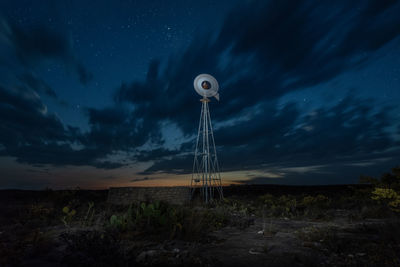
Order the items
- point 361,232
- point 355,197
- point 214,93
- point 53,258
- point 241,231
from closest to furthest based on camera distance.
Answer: point 53,258, point 361,232, point 241,231, point 355,197, point 214,93

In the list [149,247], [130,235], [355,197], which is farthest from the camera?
[355,197]

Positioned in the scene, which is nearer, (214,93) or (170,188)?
(170,188)

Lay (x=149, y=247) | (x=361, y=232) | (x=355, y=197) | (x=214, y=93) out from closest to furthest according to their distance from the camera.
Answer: (x=149, y=247) < (x=361, y=232) < (x=355, y=197) < (x=214, y=93)

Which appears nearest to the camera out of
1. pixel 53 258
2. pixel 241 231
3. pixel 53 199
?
pixel 53 258

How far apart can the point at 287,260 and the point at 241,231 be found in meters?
3.27

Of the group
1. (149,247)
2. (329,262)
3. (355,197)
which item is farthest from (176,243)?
(355,197)

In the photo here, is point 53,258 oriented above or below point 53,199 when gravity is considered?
below

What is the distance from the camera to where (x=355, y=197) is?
46.5 feet

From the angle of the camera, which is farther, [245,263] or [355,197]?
[355,197]

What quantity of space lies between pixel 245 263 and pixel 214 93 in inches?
620

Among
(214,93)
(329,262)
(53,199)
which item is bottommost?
(329,262)

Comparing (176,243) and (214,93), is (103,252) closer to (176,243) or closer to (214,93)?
(176,243)

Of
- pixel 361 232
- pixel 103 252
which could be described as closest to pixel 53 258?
pixel 103 252

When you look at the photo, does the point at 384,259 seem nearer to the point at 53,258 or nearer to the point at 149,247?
the point at 149,247
